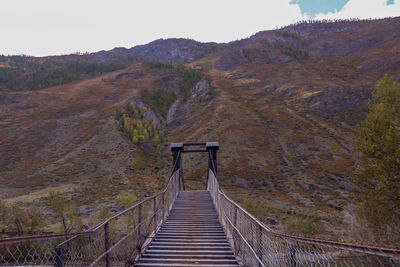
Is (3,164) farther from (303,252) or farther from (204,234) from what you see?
(303,252)

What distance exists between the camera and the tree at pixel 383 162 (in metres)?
14.1

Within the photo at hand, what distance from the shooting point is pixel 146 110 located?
61.5 metres

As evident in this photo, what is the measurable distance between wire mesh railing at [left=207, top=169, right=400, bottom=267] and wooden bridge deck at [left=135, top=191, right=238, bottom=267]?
430 mm

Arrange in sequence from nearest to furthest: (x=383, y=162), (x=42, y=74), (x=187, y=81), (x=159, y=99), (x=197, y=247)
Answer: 1. (x=197, y=247)
2. (x=383, y=162)
3. (x=159, y=99)
4. (x=187, y=81)
5. (x=42, y=74)

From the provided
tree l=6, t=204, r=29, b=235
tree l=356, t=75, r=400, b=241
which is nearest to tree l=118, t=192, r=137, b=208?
tree l=6, t=204, r=29, b=235

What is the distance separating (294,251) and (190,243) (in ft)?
13.0

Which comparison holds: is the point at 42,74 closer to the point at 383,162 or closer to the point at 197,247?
the point at 197,247

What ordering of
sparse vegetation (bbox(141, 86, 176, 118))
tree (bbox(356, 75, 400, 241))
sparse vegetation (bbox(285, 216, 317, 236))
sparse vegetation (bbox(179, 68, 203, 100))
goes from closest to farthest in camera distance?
1. tree (bbox(356, 75, 400, 241))
2. sparse vegetation (bbox(285, 216, 317, 236))
3. sparse vegetation (bbox(141, 86, 176, 118))
4. sparse vegetation (bbox(179, 68, 203, 100))

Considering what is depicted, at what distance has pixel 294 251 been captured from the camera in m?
2.64

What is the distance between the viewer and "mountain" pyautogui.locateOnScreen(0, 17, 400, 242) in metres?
30.6

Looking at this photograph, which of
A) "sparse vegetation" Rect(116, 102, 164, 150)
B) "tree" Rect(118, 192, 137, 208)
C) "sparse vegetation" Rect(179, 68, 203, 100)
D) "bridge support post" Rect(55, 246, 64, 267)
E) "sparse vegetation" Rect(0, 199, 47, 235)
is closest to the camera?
"bridge support post" Rect(55, 246, 64, 267)

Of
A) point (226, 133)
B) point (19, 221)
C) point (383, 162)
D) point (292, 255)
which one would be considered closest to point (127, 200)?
point (19, 221)

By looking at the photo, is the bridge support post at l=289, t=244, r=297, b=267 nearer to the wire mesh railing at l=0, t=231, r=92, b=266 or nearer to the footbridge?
the footbridge

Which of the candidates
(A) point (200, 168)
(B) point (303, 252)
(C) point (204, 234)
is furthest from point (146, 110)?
(B) point (303, 252)
